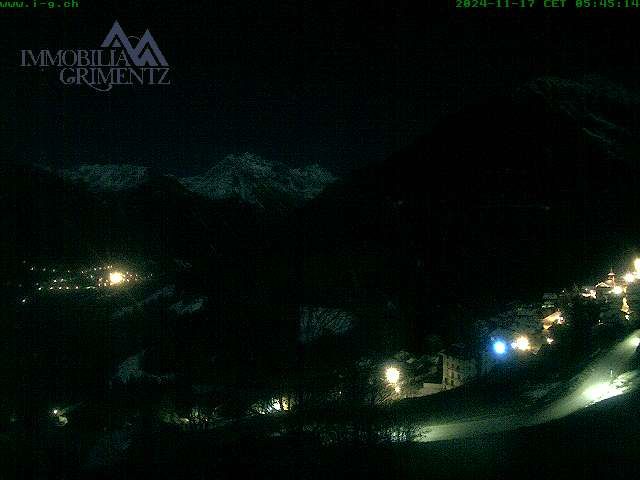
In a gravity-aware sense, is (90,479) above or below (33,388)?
below

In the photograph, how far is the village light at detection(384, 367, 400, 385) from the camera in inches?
1201

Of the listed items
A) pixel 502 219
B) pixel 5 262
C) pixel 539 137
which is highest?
pixel 539 137

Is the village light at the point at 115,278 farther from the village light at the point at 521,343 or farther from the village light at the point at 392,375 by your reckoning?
the village light at the point at 521,343

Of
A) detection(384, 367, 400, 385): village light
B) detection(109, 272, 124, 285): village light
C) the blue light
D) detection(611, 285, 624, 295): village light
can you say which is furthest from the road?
detection(109, 272, 124, 285): village light

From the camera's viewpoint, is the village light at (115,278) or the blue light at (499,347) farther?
the village light at (115,278)

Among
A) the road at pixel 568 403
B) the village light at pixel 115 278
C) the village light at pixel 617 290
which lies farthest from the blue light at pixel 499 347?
the village light at pixel 115 278

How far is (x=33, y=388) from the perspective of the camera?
3056 centimetres

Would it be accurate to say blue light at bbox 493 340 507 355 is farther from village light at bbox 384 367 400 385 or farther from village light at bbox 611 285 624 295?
village light at bbox 611 285 624 295

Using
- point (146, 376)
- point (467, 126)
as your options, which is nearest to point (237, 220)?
point (467, 126)

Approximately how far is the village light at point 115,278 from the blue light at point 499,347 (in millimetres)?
60357

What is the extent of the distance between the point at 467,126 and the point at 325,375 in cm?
11709

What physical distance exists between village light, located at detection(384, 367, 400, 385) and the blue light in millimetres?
7565

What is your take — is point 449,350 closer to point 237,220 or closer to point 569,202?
point 569,202

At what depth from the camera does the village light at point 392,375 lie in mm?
30516
